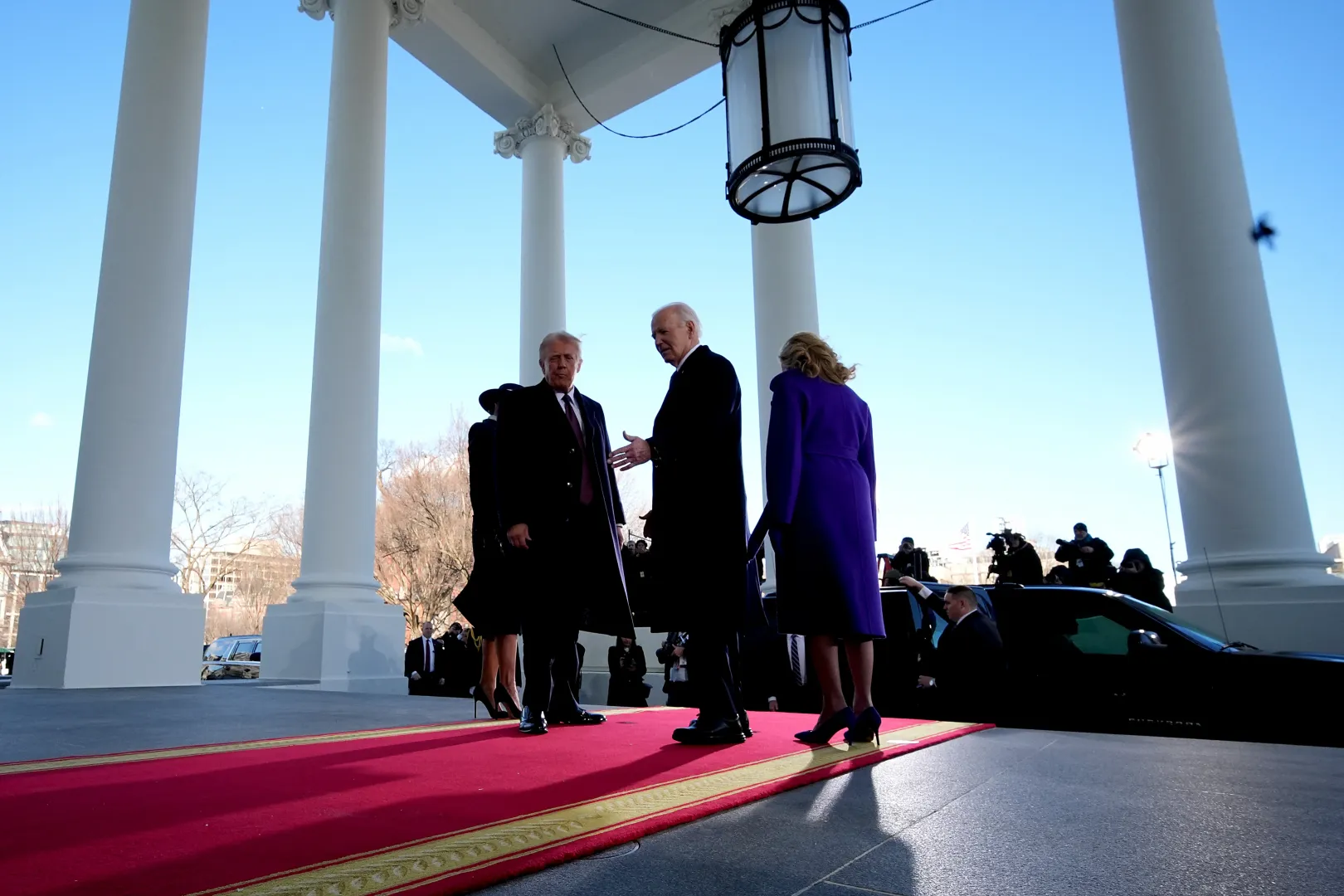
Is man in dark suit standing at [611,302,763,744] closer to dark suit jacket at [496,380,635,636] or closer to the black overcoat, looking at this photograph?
dark suit jacket at [496,380,635,636]

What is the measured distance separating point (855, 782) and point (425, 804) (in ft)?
4.46

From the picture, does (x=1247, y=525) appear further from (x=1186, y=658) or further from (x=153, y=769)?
(x=153, y=769)

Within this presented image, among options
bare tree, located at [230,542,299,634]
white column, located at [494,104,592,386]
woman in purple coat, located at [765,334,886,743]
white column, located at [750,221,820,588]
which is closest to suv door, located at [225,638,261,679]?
white column, located at [494,104,592,386]

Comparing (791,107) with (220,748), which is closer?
(220,748)

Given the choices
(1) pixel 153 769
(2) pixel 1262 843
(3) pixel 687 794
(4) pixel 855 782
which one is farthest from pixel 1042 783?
(1) pixel 153 769

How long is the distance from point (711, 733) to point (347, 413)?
7.93 metres

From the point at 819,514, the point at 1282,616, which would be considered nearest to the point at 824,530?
the point at 819,514

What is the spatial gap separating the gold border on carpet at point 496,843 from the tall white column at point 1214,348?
5828 mm

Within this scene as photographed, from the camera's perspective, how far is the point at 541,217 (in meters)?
15.0

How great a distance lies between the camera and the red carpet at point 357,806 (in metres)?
1.61

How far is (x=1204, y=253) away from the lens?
299 inches

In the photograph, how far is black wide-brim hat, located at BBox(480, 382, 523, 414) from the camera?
4762 mm

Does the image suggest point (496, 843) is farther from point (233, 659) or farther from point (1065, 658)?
point (233, 659)

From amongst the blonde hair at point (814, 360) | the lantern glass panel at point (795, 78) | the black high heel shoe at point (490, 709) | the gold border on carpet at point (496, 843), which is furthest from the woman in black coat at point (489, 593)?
the lantern glass panel at point (795, 78)
